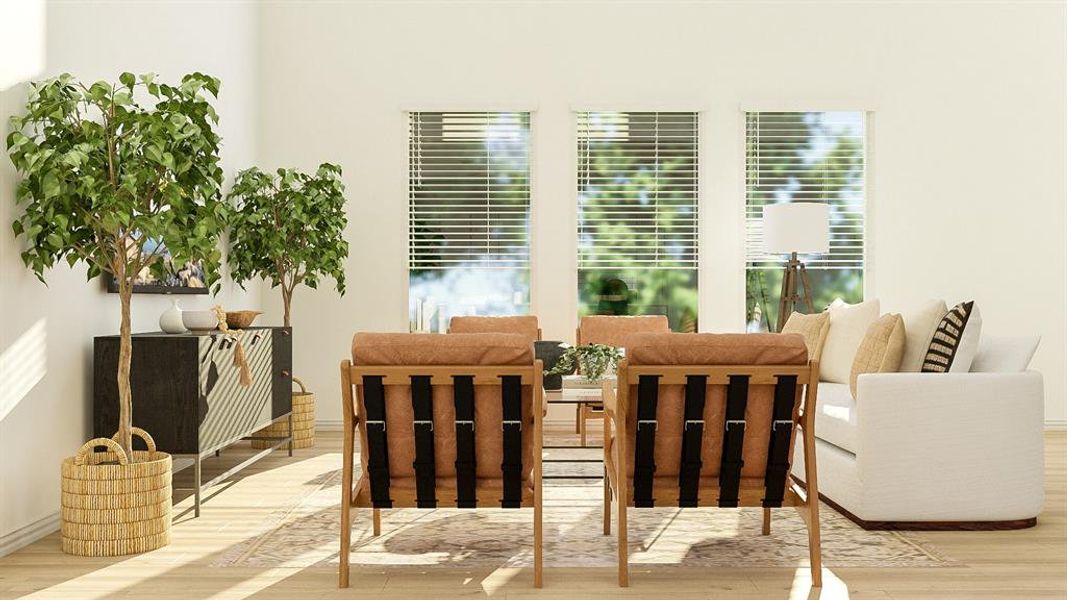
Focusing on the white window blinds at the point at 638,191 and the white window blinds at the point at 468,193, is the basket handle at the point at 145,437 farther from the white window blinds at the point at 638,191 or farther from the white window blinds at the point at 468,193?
the white window blinds at the point at 638,191

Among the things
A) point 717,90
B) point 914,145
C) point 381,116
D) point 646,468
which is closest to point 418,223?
point 381,116

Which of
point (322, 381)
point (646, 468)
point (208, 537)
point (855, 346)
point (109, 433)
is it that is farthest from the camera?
point (322, 381)

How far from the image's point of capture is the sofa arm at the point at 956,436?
13.2ft

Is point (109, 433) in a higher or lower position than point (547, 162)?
lower

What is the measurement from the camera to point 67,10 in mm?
4250

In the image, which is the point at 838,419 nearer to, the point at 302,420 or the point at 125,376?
the point at 125,376

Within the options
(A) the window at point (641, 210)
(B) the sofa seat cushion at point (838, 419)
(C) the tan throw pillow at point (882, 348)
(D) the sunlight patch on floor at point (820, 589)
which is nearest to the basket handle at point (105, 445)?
(D) the sunlight patch on floor at point (820, 589)

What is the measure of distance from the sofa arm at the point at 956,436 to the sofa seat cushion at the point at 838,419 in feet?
→ 0.54

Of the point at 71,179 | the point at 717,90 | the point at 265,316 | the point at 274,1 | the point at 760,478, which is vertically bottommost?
the point at 760,478

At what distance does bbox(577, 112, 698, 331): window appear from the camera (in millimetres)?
7523

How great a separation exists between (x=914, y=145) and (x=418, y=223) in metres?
4.12

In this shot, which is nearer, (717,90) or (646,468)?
(646,468)

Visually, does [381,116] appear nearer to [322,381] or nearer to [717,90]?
[322,381]

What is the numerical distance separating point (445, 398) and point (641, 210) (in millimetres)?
4642
